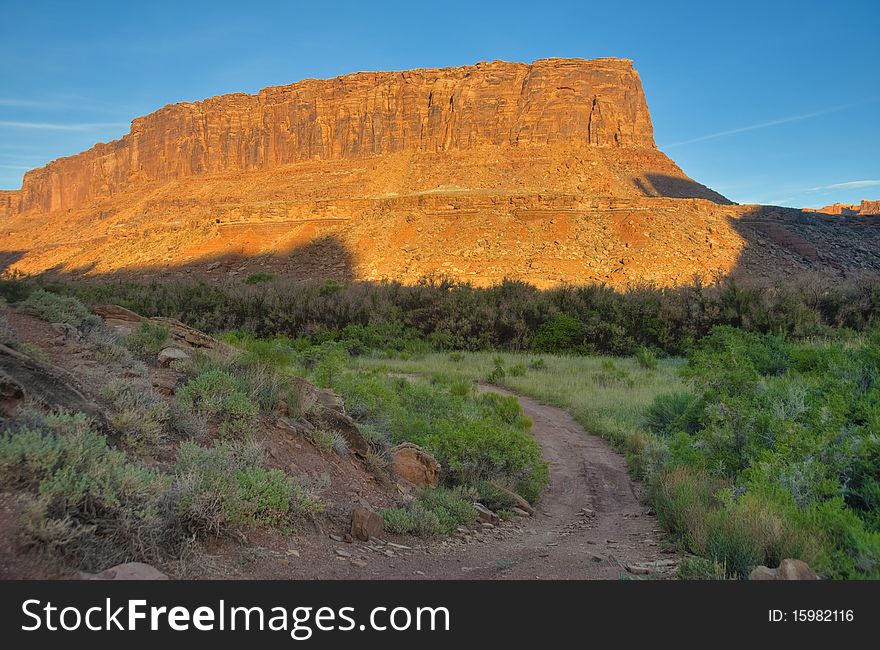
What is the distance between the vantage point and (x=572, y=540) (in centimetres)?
594

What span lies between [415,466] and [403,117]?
8770 cm

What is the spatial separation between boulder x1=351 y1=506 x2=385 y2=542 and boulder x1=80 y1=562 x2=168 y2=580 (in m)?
1.84

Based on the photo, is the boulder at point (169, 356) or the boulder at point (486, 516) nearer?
the boulder at point (486, 516)

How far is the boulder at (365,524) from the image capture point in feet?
16.5

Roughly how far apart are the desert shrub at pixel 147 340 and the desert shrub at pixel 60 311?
0.48 metres

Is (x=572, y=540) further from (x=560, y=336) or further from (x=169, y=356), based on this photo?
(x=560, y=336)

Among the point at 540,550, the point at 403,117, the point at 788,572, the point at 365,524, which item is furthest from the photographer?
the point at 403,117

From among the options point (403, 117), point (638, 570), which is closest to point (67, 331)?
point (638, 570)

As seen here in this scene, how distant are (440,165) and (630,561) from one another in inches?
3053

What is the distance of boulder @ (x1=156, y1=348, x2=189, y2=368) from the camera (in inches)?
276

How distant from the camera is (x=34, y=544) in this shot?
3264mm

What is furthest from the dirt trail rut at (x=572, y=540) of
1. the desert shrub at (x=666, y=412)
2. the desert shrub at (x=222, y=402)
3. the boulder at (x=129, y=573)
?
the desert shrub at (x=222, y=402)

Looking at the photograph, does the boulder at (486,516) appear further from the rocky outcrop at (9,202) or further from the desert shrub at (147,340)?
the rocky outcrop at (9,202)

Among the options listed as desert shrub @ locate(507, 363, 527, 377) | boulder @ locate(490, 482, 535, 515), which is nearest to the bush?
desert shrub @ locate(507, 363, 527, 377)
